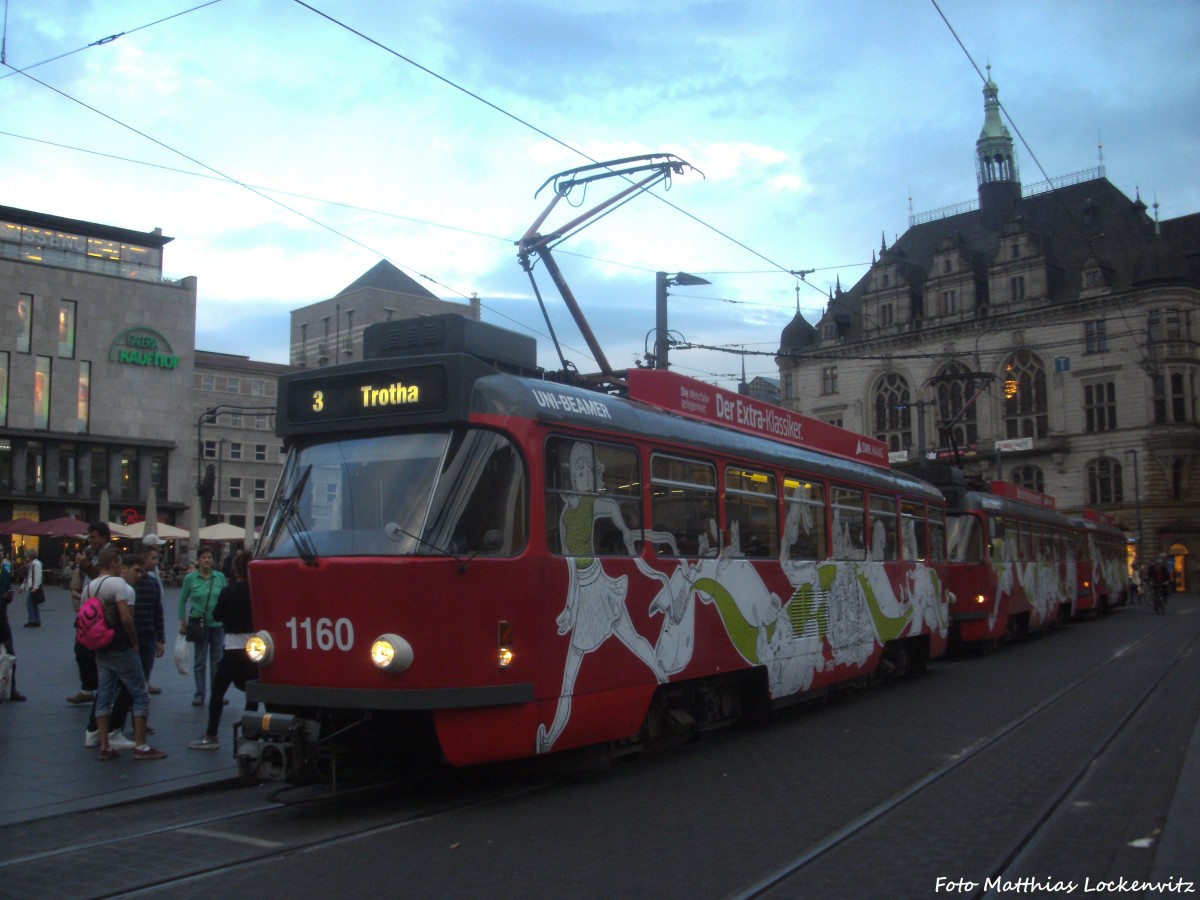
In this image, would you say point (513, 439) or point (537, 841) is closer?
point (537, 841)

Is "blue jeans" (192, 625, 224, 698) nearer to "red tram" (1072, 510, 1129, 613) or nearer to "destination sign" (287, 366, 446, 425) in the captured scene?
"destination sign" (287, 366, 446, 425)

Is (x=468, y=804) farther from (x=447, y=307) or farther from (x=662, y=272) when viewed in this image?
(x=447, y=307)

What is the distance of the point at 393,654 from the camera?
7.08 m

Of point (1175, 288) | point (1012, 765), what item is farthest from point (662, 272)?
point (1175, 288)

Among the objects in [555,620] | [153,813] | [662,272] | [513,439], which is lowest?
[153,813]

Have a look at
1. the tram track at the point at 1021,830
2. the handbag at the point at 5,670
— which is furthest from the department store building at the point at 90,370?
the tram track at the point at 1021,830

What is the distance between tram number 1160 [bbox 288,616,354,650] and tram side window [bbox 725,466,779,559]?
4.13 m

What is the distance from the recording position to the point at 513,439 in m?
7.70

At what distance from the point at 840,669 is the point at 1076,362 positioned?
5818 cm

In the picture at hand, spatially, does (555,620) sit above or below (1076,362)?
below

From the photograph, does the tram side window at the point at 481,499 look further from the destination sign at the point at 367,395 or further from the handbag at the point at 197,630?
the handbag at the point at 197,630

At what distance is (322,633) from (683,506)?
3.39m

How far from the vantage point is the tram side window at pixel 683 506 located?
926 centimetres

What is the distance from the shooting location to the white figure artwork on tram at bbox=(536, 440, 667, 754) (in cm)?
794
